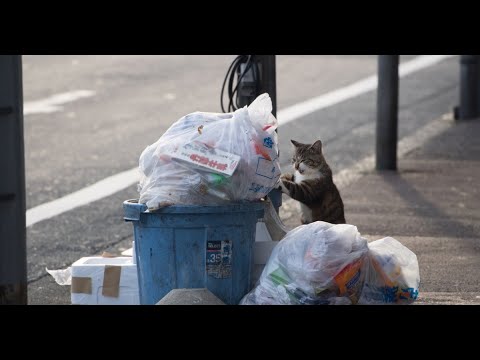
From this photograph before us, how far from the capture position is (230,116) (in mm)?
5930

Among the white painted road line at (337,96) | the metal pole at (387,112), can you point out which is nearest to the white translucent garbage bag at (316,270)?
the metal pole at (387,112)

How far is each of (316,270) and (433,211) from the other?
12.4ft

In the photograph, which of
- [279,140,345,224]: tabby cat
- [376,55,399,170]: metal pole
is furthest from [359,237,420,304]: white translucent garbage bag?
[376,55,399,170]: metal pole

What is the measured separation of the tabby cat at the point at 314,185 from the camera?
277 inches

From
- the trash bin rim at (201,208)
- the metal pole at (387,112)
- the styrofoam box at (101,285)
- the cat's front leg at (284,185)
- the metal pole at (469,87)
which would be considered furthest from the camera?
the metal pole at (469,87)

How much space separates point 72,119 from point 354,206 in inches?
229

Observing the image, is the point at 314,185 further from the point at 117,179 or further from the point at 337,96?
the point at 337,96

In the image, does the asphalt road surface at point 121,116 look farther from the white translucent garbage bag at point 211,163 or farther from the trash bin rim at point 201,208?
the white translucent garbage bag at point 211,163

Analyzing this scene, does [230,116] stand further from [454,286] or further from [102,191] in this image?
[102,191]

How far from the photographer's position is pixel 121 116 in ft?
47.2

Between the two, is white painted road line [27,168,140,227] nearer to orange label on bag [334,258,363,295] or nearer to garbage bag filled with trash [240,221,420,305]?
garbage bag filled with trash [240,221,420,305]

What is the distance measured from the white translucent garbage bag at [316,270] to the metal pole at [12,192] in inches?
47.5
